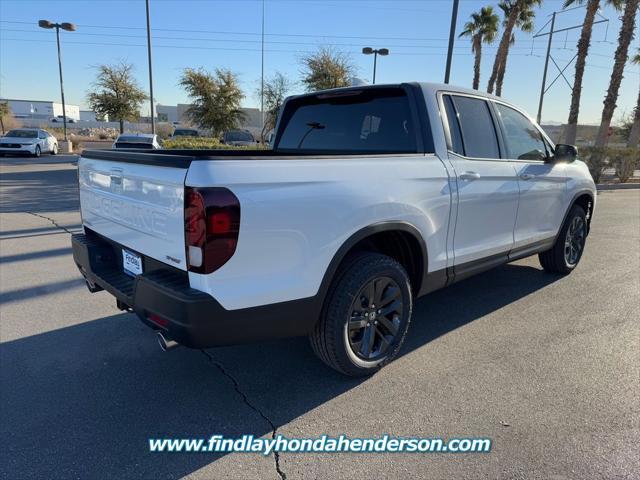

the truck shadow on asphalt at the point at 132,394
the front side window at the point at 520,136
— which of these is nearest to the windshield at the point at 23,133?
the truck shadow on asphalt at the point at 132,394

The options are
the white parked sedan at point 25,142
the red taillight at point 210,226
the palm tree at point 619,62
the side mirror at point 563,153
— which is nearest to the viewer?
the red taillight at point 210,226

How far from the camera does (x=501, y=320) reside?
4.14m

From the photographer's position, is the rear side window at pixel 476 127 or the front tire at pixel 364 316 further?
the rear side window at pixel 476 127

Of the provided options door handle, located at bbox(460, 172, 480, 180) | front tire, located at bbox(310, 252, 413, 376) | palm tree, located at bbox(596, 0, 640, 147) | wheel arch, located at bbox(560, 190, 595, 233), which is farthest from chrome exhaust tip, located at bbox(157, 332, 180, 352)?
palm tree, located at bbox(596, 0, 640, 147)

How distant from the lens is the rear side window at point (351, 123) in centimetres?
350

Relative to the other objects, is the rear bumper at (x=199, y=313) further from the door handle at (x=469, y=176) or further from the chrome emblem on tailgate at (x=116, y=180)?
the door handle at (x=469, y=176)

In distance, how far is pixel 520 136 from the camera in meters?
4.37

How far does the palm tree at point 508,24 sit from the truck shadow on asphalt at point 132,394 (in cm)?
2567

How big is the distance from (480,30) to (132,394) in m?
32.4

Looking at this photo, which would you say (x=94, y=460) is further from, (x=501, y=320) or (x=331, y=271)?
(x=501, y=320)

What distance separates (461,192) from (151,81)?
20535mm

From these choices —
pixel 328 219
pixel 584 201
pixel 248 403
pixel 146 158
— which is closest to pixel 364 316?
pixel 328 219

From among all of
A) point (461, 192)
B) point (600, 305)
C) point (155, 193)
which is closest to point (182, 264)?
point (155, 193)

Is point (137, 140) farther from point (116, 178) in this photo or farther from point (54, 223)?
point (116, 178)
